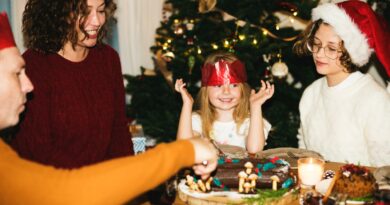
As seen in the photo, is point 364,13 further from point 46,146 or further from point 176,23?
point 46,146

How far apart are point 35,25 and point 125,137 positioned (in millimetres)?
868

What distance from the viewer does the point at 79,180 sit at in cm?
132

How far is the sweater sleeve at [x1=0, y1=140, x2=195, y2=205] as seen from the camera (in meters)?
1.29

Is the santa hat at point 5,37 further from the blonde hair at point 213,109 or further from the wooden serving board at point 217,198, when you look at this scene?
the blonde hair at point 213,109

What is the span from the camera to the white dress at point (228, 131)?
3.08 m

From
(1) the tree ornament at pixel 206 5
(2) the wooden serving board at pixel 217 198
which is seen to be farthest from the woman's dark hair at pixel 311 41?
(2) the wooden serving board at pixel 217 198

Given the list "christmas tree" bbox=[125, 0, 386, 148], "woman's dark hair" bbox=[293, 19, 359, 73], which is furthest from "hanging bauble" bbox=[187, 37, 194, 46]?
"woman's dark hair" bbox=[293, 19, 359, 73]

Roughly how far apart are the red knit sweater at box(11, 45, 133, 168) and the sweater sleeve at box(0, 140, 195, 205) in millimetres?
820

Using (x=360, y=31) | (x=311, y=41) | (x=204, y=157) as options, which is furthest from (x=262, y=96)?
(x=204, y=157)

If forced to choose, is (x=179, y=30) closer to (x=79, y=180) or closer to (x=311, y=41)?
(x=311, y=41)

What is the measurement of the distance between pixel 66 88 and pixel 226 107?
3.78 feet

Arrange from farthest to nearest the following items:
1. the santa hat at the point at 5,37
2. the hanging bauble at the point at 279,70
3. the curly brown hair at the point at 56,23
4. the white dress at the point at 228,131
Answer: the hanging bauble at the point at 279,70 < the white dress at the point at 228,131 < the curly brown hair at the point at 56,23 < the santa hat at the point at 5,37

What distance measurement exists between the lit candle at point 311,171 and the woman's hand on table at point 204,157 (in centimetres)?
45

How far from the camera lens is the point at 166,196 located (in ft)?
5.72
